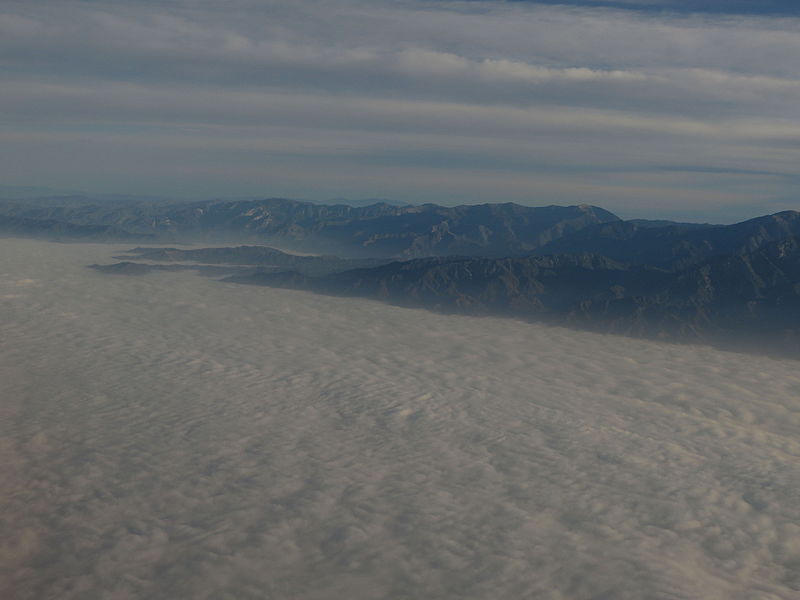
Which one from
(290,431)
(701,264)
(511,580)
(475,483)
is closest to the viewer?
(511,580)

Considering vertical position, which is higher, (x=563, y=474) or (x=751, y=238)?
(x=751, y=238)

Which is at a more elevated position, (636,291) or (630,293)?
(636,291)

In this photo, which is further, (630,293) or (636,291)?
(636,291)

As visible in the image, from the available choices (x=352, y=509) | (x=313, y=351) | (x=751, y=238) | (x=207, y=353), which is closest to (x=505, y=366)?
(x=313, y=351)

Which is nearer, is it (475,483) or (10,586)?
(10,586)

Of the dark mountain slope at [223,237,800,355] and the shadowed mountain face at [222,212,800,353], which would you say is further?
the shadowed mountain face at [222,212,800,353]

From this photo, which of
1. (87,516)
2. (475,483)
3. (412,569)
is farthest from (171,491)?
(475,483)

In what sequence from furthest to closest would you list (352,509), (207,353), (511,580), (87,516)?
(207,353) < (352,509) < (87,516) < (511,580)

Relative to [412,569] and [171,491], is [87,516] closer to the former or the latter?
[171,491]

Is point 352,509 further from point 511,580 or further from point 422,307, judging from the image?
point 422,307

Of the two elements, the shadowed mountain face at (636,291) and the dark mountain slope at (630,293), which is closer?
the dark mountain slope at (630,293)
